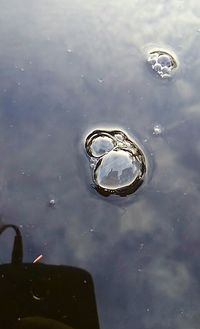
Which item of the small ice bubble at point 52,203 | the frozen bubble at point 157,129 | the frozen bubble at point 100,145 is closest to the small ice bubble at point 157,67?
the frozen bubble at point 157,129

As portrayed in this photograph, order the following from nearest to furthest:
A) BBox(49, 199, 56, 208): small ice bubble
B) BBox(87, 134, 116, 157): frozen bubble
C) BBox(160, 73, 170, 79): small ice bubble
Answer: BBox(49, 199, 56, 208): small ice bubble, BBox(87, 134, 116, 157): frozen bubble, BBox(160, 73, 170, 79): small ice bubble

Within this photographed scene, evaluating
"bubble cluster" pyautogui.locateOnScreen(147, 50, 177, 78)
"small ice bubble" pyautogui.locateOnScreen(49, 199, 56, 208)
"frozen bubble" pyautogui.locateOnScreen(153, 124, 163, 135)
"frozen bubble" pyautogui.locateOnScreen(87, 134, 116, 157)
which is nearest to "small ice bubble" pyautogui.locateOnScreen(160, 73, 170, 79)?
"bubble cluster" pyautogui.locateOnScreen(147, 50, 177, 78)

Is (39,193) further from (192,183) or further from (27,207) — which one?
(192,183)

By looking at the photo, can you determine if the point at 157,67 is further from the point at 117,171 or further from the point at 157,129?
the point at 117,171

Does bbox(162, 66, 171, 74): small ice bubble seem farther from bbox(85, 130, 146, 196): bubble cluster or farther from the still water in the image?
bbox(85, 130, 146, 196): bubble cluster

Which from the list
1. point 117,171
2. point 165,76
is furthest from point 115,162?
point 165,76
